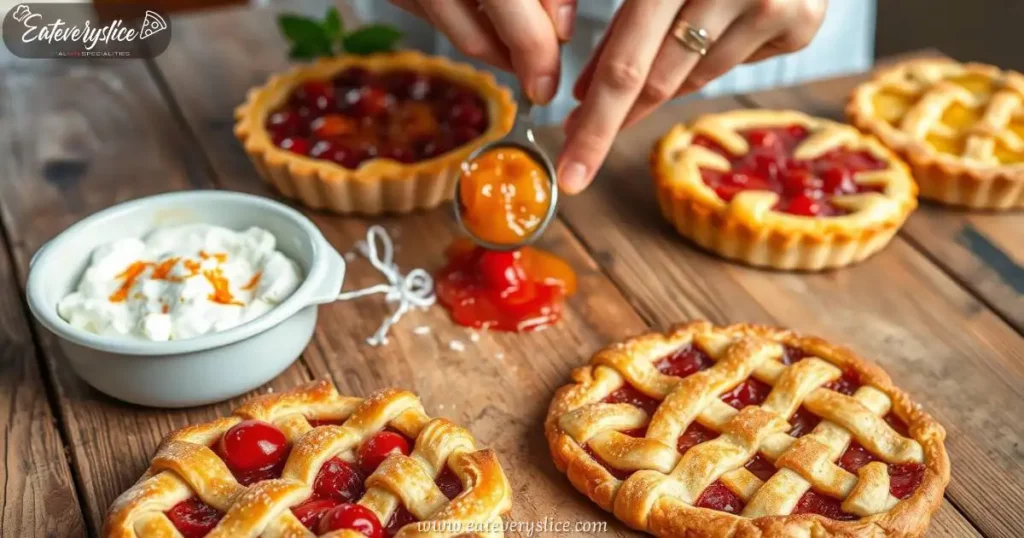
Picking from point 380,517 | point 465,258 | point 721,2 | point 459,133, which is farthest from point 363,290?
point 721,2

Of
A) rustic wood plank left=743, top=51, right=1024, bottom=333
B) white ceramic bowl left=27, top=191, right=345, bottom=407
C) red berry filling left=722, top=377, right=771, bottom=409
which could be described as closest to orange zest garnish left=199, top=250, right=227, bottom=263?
white ceramic bowl left=27, top=191, right=345, bottom=407

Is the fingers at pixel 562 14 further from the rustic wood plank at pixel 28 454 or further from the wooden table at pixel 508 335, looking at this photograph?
the rustic wood plank at pixel 28 454

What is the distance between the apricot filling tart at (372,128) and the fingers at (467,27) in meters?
0.32

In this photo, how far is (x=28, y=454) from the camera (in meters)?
1.77

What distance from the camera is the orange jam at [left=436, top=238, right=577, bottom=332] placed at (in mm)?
2098

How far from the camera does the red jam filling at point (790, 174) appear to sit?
2305 millimetres

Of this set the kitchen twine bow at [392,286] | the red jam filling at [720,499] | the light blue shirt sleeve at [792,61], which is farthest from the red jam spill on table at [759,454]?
the light blue shirt sleeve at [792,61]

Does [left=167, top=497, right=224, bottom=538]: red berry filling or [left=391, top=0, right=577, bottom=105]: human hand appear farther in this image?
[left=391, top=0, right=577, bottom=105]: human hand

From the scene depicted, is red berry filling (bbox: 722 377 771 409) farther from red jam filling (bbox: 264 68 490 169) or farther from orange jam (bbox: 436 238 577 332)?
red jam filling (bbox: 264 68 490 169)

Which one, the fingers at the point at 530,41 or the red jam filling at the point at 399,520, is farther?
the fingers at the point at 530,41

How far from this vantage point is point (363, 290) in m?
2.10

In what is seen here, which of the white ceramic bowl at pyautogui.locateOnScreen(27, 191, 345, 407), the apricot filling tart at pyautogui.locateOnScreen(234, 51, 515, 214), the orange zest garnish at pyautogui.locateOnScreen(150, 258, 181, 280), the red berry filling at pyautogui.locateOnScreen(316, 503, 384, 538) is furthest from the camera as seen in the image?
the apricot filling tart at pyautogui.locateOnScreen(234, 51, 515, 214)

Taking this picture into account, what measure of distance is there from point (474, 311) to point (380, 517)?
69 centimetres

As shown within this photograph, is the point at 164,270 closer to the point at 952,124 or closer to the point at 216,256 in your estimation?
the point at 216,256
